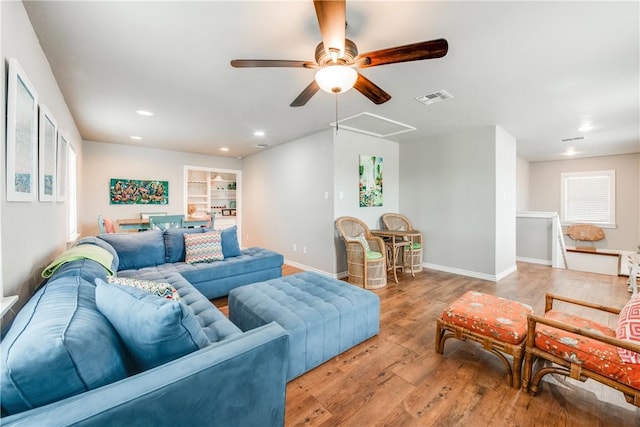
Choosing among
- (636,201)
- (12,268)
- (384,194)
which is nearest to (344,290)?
(12,268)

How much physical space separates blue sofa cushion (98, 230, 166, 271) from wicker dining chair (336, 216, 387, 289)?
246cm

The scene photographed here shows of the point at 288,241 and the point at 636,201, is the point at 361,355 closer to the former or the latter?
the point at 288,241

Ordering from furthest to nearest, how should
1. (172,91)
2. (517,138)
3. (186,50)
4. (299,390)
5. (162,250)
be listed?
(517,138)
(162,250)
(172,91)
(186,50)
(299,390)

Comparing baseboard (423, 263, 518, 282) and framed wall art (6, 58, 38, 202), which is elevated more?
framed wall art (6, 58, 38, 202)

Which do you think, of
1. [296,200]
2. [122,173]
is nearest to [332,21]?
[296,200]

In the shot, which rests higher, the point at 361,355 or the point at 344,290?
the point at 344,290

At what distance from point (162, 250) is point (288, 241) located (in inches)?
93.4

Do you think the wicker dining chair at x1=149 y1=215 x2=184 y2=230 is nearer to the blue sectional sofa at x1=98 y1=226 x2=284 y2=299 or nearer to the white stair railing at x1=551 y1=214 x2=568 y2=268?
the blue sectional sofa at x1=98 y1=226 x2=284 y2=299

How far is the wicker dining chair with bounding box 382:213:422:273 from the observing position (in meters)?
4.47

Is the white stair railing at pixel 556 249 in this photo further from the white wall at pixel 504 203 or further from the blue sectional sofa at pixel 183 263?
the blue sectional sofa at pixel 183 263

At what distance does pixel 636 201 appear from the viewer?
6023 mm

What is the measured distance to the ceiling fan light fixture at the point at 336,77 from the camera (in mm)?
1617

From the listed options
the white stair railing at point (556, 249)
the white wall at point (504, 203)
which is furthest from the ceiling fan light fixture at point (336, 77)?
the white stair railing at point (556, 249)

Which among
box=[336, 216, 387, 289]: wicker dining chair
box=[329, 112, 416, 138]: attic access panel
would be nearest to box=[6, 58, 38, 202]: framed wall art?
box=[329, 112, 416, 138]: attic access panel
